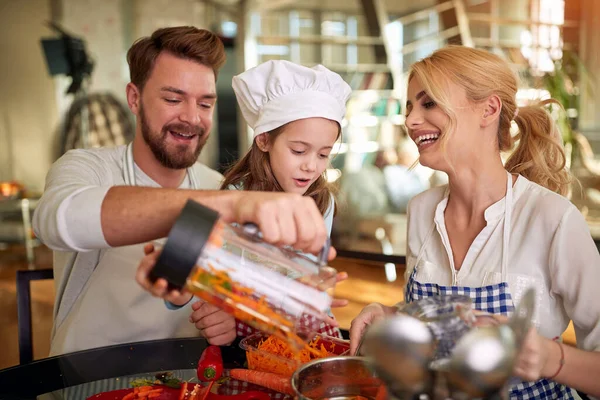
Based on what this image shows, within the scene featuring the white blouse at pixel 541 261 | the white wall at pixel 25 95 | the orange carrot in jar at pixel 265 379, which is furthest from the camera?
the white wall at pixel 25 95

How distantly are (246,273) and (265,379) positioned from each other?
0.47 metres

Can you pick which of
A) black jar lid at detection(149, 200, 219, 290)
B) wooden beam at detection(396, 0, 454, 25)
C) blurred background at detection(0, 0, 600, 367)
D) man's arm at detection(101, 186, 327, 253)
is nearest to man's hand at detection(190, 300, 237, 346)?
man's arm at detection(101, 186, 327, 253)

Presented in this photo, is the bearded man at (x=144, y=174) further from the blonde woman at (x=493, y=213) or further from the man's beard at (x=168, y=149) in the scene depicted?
the blonde woman at (x=493, y=213)

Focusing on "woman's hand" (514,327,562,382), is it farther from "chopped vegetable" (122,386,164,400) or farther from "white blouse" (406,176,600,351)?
"chopped vegetable" (122,386,164,400)

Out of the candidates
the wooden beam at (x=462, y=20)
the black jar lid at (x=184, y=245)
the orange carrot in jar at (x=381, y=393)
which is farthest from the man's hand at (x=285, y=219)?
the wooden beam at (x=462, y=20)

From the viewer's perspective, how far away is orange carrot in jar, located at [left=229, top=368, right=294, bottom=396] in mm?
1210

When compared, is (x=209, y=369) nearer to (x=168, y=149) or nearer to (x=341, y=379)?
(x=341, y=379)

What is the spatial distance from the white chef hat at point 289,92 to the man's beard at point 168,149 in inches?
15.3

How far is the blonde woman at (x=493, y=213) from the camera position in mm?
1444

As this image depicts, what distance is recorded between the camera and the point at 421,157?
5.54 ft

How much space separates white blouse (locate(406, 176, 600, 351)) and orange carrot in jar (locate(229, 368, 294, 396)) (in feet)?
2.00

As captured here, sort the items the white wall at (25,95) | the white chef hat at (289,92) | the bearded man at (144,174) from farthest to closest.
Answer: the white wall at (25,95), the bearded man at (144,174), the white chef hat at (289,92)

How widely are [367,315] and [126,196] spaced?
2.05 ft

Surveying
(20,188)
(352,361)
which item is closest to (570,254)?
(352,361)
